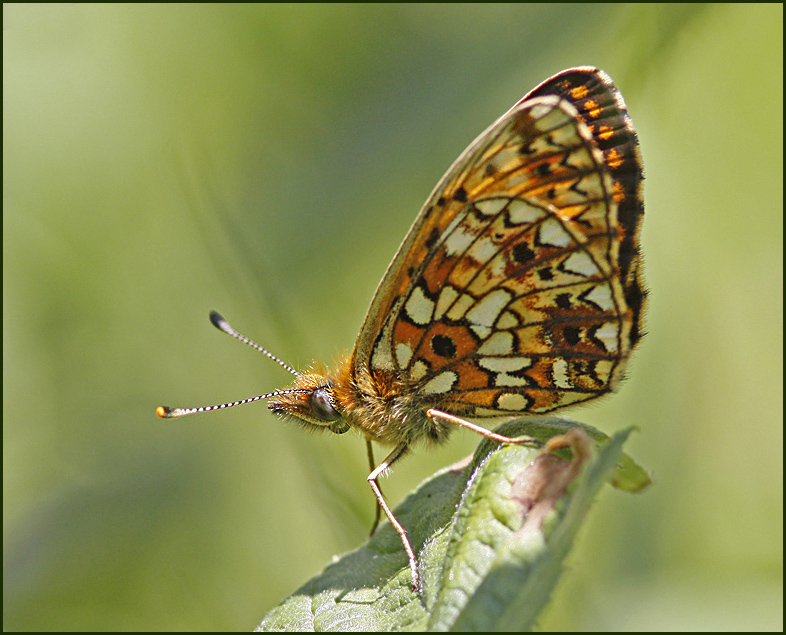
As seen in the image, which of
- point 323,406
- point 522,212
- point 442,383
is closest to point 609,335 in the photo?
point 522,212

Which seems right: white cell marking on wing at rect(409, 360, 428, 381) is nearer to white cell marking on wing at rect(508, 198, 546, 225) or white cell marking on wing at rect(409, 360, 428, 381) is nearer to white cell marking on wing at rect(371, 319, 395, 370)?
white cell marking on wing at rect(371, 319, 395, 370)

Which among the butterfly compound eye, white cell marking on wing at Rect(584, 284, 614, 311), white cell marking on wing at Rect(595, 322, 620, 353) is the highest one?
white cell marking on wing at Rect(584, 284, 614, 311)

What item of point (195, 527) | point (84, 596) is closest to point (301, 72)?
point (195, 527)

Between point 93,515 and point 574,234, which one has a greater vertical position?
point 574,234

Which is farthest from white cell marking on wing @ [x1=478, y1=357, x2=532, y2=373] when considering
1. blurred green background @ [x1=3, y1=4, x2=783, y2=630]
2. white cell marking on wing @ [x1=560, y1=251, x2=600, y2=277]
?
blurred green background @ [x1=3, y1=4, x2=783, y2=630]

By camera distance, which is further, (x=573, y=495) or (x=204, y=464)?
(x=204, y=464)

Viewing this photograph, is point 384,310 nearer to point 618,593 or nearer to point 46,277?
point 618,593
